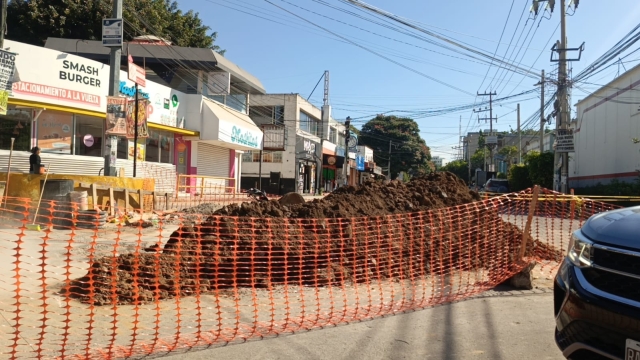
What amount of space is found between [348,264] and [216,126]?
1602cm

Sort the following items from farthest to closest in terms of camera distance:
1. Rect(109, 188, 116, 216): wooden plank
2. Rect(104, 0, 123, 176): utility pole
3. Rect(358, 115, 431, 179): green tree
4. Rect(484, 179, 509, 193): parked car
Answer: Rect(358, 115, 431, 179): green tree < Rect(484, 179, 509, 193): parked car < Rect(104, 0, 123, 176): utility pole < Rect(109, 188, 116, 216): wooden plank

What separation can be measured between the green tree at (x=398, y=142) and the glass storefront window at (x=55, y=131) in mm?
55600

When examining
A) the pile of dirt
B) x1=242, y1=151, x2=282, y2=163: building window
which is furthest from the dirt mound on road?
x1=242, y1=151, x2=282, y2=163: building window

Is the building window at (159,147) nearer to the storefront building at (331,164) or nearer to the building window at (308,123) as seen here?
the building window at (308,123)

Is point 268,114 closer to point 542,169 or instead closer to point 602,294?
point 542,169

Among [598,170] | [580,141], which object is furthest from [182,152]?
[580,141]

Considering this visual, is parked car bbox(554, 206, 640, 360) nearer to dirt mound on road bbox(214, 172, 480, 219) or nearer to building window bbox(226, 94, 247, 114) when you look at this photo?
dirt mound on road bbox(214, 172, 480, 219)

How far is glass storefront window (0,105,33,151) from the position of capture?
14.4 m

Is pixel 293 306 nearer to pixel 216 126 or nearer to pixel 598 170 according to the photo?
pixel 216 126

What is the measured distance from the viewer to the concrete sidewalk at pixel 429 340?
13.0ft

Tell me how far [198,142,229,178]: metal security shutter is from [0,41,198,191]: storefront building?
444cm

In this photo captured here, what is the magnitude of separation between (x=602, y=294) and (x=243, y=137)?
76.4ft

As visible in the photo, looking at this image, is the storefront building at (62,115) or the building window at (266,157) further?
the building window at (266,157)

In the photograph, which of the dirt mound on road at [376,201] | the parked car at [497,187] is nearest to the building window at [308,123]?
the parked car at [497,187]
